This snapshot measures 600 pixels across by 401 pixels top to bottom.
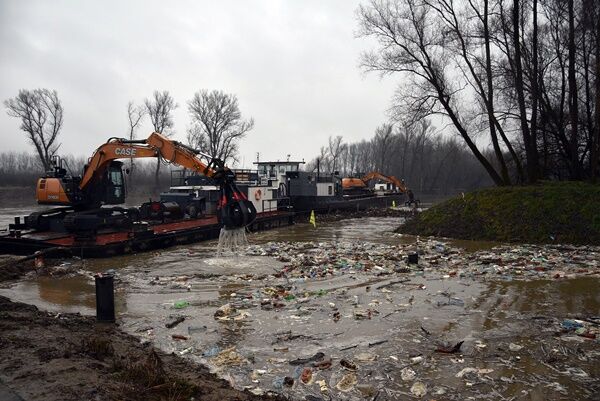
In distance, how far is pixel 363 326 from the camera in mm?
7254

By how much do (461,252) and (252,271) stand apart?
7066mm

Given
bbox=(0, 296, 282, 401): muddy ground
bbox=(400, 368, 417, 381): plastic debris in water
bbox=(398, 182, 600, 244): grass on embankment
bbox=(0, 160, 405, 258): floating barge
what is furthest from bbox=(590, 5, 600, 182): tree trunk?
bbox=(0, 296, 282, 401): muddy ground

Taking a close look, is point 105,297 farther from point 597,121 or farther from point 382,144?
point 382,144

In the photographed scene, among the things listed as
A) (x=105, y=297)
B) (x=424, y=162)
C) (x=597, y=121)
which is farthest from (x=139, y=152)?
(x=424, y=162)

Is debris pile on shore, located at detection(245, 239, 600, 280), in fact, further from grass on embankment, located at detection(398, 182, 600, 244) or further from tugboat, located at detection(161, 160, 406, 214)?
tugboat, located at detection(161, 160, 406, 214)

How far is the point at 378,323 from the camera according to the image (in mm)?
7418

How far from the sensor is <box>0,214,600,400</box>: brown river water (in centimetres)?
525

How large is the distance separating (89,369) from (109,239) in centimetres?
1038

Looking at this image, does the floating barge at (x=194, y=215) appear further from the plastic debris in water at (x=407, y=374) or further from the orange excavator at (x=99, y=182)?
the plastic debris in water at (x=407, y=374)

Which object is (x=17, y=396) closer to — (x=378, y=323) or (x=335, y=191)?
(x=378, y=323)

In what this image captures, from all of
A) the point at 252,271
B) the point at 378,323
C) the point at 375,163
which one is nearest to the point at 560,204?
the point at 252,271

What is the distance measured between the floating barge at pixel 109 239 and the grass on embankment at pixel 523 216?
9.10 meters

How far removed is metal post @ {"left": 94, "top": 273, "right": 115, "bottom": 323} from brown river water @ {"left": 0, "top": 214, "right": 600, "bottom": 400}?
29cm

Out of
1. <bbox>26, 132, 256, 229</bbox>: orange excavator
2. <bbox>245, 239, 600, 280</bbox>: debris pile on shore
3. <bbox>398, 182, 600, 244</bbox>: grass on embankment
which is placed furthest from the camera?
<bbox>398, 182, 600, 244</bbox>: grass on embankment
